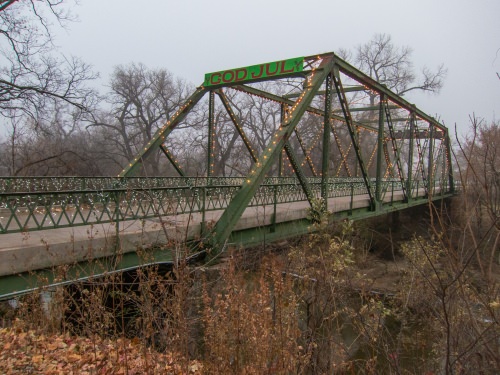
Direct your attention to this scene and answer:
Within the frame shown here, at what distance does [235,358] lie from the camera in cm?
303

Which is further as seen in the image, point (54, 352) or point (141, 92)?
point (141, 92)

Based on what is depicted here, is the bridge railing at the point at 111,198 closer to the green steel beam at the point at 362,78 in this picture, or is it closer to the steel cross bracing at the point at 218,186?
the steel cross bracing at the point at 218,186

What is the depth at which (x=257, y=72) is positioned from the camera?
9016 millimetres

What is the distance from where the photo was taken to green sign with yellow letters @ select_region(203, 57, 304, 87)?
334 inches

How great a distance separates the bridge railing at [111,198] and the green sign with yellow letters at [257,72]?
9.12ft

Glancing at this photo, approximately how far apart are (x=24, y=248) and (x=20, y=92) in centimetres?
867

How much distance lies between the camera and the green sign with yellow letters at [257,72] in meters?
8.49

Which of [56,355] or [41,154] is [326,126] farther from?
[41,154]

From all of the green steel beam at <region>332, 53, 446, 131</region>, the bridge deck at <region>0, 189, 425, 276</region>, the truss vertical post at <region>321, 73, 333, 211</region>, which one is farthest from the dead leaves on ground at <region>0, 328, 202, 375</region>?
the green steel beam at <region>332, 53, 446, 131</region>

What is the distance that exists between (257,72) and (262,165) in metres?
3.46

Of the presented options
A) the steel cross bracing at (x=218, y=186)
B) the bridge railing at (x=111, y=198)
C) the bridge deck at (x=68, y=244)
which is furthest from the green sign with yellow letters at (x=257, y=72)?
the bridge deck at (x=68, y=244)

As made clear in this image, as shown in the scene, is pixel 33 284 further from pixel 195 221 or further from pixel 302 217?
pixel 302 217

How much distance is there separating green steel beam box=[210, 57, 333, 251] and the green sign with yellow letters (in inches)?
22.6

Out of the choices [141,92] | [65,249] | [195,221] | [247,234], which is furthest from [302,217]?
[141,92]
